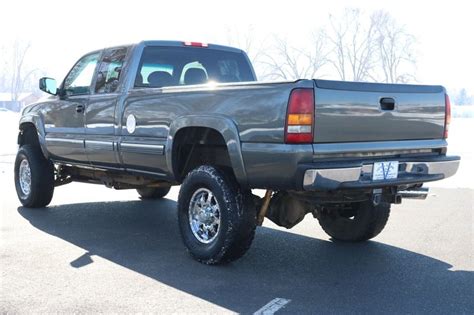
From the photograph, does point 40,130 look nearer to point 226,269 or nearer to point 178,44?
point 178,44

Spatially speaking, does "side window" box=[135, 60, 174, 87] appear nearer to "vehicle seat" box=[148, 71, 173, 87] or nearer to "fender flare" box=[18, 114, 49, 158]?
"vehicle seat" box=[148, 71, 173, 87]

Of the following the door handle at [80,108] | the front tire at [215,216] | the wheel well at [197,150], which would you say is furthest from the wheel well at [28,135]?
the front tire at [215,216]

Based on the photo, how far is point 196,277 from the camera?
433 centimetres

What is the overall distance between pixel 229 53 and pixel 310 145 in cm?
286

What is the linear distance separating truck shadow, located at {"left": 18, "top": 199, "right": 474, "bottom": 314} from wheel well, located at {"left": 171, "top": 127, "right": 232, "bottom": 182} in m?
0.83

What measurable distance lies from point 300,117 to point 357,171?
1.96 ft

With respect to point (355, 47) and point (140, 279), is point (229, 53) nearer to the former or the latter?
point (140, 279)

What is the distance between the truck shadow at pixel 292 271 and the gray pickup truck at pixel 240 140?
274mm

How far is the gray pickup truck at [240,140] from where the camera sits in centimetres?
400

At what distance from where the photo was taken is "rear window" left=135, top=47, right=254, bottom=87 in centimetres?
574

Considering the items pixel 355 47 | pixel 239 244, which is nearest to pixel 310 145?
pixel 239 244

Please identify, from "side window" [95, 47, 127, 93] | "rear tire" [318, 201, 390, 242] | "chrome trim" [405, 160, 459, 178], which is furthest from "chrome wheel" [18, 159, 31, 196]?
"chrome trim" [405, 160, 459, 178]

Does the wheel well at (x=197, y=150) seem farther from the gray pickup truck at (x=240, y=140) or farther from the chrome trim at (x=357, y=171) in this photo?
the chrome trim at (x=357, y=171)

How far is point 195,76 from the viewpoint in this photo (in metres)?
5.98
